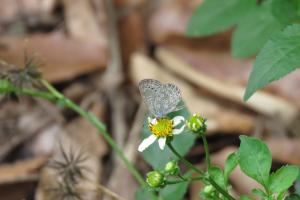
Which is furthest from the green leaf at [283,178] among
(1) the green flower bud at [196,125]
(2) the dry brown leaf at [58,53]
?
(2) the dry brown leaf at [58,53]

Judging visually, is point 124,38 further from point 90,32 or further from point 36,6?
point 36,6

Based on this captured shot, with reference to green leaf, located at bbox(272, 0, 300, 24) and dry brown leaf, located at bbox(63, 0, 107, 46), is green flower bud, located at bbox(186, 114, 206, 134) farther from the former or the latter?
dry brown leaf, located at bbox(63, 0, 107, 46)

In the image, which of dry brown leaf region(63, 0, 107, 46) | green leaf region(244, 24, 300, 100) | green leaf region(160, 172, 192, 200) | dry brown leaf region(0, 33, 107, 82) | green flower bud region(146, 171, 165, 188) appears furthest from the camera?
dry brown leaf region(63, 0, 107, 46)

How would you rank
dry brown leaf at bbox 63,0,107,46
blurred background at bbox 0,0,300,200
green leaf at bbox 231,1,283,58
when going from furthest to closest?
1. dry brown leaf at bbox 63,0,107,46
2. blurred background at bbox 0,0,300,200
3. green leaf at bbox 231,1,283,58

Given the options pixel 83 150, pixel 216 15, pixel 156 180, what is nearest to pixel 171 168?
pixel 156 180

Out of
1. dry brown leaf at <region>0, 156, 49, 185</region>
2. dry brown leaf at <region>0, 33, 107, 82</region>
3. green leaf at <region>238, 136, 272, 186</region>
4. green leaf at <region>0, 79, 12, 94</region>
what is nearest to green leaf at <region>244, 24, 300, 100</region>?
green leaf at <region>238, 136, 272, 186</region>

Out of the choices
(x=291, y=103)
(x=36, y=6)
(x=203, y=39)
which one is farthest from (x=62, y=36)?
(x=291, y=103)
